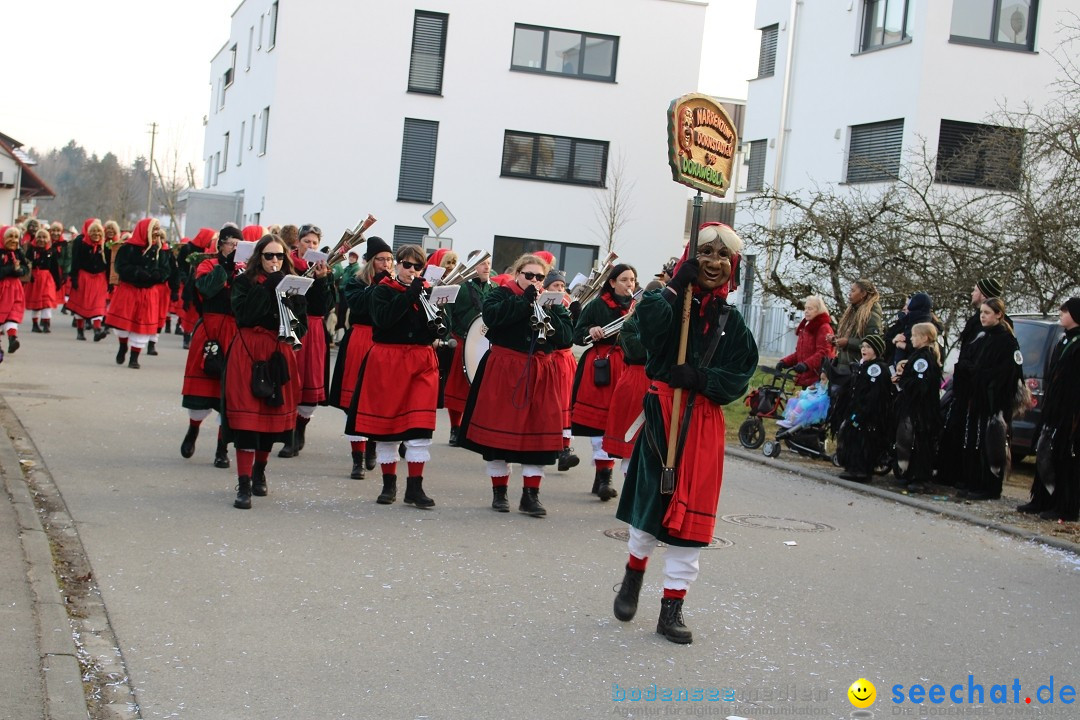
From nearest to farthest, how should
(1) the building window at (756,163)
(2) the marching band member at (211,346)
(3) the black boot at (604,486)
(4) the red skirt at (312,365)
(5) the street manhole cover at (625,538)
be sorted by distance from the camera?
1. (5) the street manhole cover at (625,538)
2. (2) the marching band member at (211,346)
3. (3) the black boot at (604,486)
4. (4) the red skirt at (312,365)
5. (1) the building window at (756,163)

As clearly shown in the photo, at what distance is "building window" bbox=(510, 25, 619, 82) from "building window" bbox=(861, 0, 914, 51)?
9958mm

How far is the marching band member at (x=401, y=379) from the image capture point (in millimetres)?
9117

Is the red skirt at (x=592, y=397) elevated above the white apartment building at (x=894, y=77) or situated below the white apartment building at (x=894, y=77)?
below

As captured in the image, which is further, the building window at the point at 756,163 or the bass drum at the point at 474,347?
the building window at the point at 756,163

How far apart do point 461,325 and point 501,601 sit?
5.61 m

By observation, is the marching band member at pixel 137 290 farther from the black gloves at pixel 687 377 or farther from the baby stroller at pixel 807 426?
the black gloves at pixel 687 377

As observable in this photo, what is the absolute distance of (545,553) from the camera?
7.98 metres

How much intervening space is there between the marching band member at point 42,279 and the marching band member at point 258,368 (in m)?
14.7

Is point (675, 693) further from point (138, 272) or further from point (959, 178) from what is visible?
point (959, 178)

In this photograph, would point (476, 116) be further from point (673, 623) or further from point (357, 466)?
point (673, 623)

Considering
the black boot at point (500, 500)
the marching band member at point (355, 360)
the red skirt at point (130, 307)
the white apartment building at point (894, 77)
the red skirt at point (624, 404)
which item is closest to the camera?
the black boot at point (500, 500)

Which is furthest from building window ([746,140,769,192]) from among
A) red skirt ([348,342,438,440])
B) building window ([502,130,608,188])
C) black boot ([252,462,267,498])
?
black boot ([252,462,267,498])

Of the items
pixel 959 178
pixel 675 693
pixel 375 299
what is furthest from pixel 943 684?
pixel 959 178

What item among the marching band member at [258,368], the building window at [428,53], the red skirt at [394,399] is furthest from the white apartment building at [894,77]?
the marching band member at [258,368]
